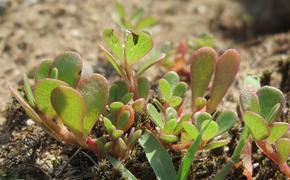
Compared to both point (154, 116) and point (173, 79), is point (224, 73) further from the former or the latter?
point (154, 116)

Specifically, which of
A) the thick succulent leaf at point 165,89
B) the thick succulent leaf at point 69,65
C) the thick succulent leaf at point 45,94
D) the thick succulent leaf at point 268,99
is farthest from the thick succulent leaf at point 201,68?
the thick succulent leaf at point 45,94

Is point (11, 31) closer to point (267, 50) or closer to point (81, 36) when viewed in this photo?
point (81, 36)

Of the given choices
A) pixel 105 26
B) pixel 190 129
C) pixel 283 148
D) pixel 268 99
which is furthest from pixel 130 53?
pixel 105 26

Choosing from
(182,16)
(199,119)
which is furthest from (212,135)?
(182,16)

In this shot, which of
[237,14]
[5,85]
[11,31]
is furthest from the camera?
[237,14]

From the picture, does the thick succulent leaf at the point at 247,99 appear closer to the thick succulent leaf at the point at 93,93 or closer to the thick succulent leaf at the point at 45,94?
the thick succulent leaf at the point at 93,93
